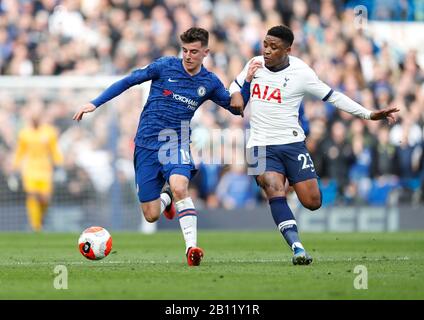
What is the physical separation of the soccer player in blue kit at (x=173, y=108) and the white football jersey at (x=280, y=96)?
17 cm

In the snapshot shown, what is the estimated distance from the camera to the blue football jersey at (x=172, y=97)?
11555 millimetres

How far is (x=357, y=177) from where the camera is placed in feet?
71.5

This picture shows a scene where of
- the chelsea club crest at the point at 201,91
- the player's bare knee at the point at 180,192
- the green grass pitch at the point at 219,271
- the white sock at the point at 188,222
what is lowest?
the green grass pitch at the point at 219,271

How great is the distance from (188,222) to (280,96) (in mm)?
1726

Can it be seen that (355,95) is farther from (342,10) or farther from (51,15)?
(51,15)

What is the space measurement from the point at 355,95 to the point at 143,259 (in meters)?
11.3

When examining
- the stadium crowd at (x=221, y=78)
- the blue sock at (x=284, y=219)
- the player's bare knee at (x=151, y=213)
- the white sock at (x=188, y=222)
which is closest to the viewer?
the white sock at (x=188, y=222)

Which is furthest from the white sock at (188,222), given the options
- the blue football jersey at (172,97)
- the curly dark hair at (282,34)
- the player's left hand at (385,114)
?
the player's left hand at (385,114)

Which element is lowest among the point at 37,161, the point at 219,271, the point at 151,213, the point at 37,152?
the point at 219,271

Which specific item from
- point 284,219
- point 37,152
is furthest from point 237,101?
point 37,152

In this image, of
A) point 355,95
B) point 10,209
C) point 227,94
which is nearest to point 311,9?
point 355,95

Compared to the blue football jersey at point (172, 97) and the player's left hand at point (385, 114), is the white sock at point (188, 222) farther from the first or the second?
the player's left hand at point (385, 114)

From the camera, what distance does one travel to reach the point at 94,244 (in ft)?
37.0

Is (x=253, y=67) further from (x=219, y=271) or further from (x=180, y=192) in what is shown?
(x=219, y=271)
